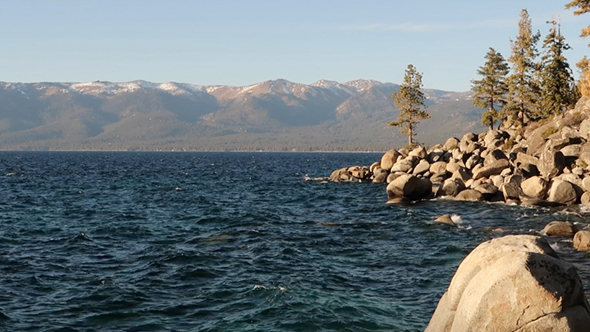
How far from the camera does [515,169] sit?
161 ft

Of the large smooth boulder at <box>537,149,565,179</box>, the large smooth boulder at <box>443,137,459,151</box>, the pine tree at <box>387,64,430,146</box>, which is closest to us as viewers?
the large smooth boulder at <box>537,149,565,179</box>

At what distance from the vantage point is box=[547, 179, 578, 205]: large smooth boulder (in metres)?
41.8

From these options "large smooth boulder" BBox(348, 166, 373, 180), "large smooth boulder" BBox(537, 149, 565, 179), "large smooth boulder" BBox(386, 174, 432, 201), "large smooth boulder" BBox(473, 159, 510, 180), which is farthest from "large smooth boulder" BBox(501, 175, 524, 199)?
"large smooth boulder" BBox(348, 166, 373, 180)

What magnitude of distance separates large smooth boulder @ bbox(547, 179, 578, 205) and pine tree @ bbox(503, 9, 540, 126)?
35501 millimetres

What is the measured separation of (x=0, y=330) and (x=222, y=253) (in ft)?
37.1

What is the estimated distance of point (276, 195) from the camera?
57188 millimetres

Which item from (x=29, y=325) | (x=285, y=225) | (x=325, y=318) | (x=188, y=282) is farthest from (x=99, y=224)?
(x=325, y=318)

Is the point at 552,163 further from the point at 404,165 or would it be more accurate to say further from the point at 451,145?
the point at 451,145

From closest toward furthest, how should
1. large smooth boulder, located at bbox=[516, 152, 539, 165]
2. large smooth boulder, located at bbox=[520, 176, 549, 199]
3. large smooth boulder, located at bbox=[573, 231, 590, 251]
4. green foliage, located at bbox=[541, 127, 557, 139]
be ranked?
large smooth boulder, located at bbox=[573, 231, 590, 251]
large smooth boulder, located at bbox=[520, 176, 549, 199]
large smooth boulder, located at bbox=[516, 152, 539, 165]
green foliage, located at bbox=[541, 127, 557, 139]

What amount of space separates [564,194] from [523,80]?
39.7 m

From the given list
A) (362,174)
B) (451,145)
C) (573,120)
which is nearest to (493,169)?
(573,120)

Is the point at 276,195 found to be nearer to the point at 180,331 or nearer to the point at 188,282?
the point at 188,282

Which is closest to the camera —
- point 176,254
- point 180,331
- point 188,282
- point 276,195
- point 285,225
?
point 180,331

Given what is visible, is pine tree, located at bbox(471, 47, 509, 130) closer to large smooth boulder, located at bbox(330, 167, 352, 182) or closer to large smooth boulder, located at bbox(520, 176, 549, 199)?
large smooth boulder, located at bbox(330, 167, 352, 182)
